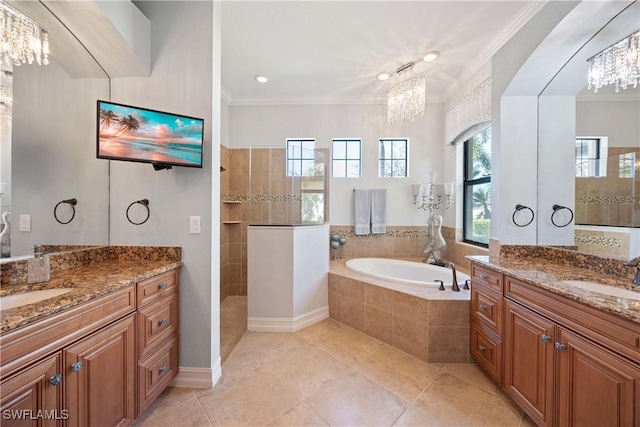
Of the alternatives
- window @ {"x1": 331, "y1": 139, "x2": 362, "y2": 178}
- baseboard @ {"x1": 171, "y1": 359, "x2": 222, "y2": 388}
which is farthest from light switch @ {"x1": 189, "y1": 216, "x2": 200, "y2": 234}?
window @ {"x1": 331, "y1": 139, "x2": 362, "y2": 178}

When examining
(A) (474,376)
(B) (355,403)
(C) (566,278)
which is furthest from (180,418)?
(C) (566,278)

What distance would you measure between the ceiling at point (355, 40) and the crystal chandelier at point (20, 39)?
119cm

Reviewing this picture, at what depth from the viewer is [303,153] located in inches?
114

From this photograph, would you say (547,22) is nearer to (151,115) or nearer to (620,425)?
(620,425)

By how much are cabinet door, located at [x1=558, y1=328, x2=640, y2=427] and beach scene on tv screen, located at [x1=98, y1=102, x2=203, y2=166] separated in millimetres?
2254

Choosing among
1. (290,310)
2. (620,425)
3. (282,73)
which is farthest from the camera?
(282,73)

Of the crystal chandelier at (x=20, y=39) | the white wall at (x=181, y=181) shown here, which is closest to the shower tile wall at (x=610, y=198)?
the white wall at (x=181, y=181)

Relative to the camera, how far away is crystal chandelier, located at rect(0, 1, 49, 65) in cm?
118

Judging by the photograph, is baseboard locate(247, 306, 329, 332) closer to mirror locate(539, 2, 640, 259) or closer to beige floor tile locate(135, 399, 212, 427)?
beige floor tile locate(135, 399, 212, 427)

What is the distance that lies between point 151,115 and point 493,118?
2.73 meters

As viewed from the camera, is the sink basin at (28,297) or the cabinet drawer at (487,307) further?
the cabinet drawer at (487,307)

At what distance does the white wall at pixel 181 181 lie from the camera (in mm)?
1659

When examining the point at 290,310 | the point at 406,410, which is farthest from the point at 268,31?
the point at 406,410

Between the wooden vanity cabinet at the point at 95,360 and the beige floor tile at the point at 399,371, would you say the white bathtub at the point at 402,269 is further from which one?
the wooden vanity cabinet at the point at 95,360
